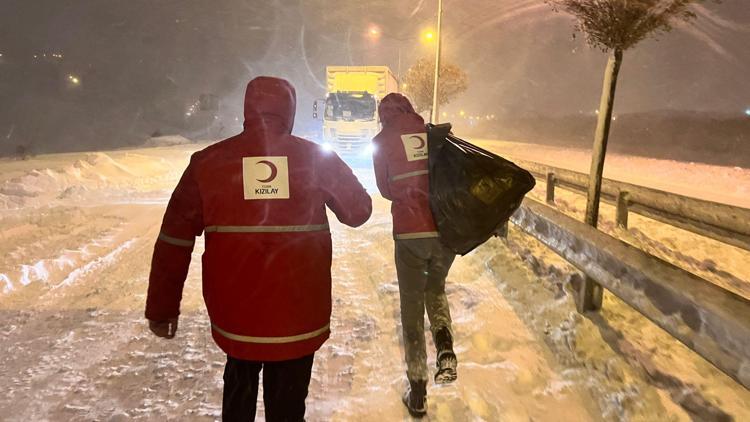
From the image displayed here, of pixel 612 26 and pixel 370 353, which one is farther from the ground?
pixel 612 26

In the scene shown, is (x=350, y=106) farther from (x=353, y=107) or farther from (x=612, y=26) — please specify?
(x=612, y=26)

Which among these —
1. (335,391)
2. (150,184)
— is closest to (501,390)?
(335,391)

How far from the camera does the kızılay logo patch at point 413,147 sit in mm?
3293

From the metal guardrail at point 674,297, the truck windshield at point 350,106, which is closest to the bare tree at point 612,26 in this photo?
the metal guardrail at point 674,297

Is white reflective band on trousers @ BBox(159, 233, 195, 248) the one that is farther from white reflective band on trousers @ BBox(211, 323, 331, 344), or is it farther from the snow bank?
the snow bank

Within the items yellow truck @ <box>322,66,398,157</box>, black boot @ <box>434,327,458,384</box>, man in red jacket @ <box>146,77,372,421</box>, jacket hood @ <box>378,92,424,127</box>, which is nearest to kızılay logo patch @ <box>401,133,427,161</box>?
jacket hood @ <box>378,92,424,127</box>

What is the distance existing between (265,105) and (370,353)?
8.56ft

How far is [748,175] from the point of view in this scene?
59.7 ft

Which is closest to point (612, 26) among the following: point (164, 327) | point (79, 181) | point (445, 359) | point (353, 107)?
point (445, 359)

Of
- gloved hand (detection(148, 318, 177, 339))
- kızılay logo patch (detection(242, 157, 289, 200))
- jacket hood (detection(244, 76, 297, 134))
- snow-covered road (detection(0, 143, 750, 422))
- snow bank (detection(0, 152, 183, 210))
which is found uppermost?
jacket hood (detection(244, 76, 297, 134))

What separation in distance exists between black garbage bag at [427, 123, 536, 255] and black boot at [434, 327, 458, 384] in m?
0.68

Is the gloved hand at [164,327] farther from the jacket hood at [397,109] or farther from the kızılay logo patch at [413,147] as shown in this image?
A: the jacket hood at [397,109]

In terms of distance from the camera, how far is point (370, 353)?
3.97 meters

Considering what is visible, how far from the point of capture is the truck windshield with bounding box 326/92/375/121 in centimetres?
2147
